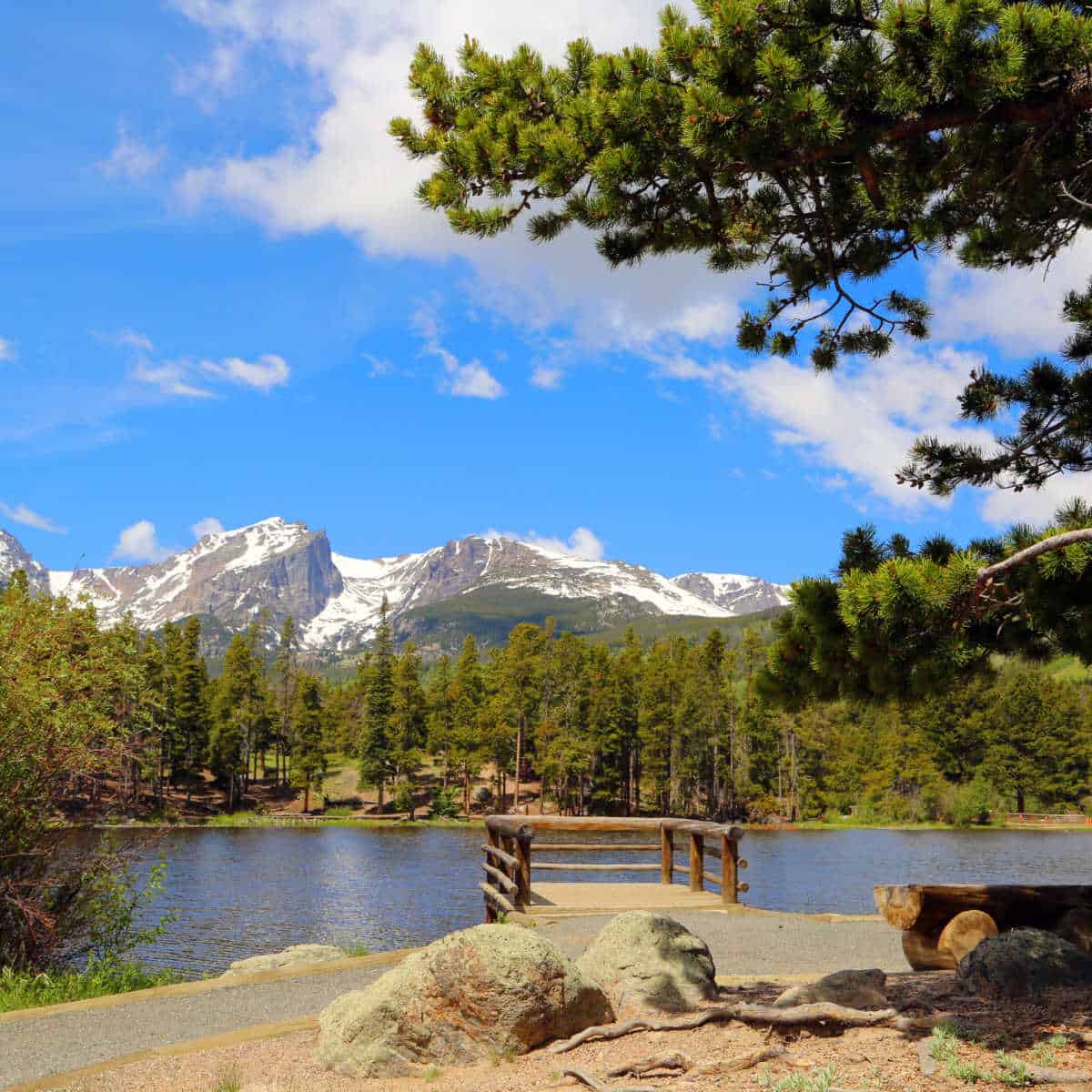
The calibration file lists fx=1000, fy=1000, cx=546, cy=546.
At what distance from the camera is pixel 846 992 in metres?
6.81

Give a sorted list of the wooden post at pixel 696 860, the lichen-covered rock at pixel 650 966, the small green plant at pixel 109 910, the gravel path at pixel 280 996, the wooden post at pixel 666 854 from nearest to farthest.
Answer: the lichen-covered rock at pixel 650 966, the gravel path at pixel 280 996, the small green plant at pixel 109 910, the wooden post at pixel 696 860, the wooden post at pixel 666 854

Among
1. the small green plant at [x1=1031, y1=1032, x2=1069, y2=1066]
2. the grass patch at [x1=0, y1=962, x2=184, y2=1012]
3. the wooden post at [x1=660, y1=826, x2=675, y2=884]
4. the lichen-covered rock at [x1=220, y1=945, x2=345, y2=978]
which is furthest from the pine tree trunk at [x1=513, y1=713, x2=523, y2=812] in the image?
the small green plant at [x1=1031, y1=1032, x2=1069, y2=1066]

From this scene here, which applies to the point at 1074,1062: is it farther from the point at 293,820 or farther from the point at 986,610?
the point at 293,820

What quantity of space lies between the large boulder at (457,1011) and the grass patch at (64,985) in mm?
4724

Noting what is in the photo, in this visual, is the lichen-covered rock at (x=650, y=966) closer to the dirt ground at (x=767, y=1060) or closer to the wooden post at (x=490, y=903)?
the dirt ground at (x=767, y=1060)

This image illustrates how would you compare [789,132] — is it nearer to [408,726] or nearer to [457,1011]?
[457,1011]

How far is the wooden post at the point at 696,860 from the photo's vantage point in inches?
566

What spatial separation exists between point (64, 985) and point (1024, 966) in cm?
971

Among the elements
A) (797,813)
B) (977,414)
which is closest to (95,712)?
(977,414)

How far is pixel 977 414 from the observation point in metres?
8.19

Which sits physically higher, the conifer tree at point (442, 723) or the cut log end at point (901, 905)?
the conifer tree at point (442, 723)


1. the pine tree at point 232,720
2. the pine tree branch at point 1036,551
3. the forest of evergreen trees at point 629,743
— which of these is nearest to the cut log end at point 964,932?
the pine tree branch at point 1036,551

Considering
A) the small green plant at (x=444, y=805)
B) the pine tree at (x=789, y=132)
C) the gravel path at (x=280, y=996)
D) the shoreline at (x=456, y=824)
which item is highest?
the pine tree at (x=789, y=132)

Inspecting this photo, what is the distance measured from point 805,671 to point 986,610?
1.05 meters
